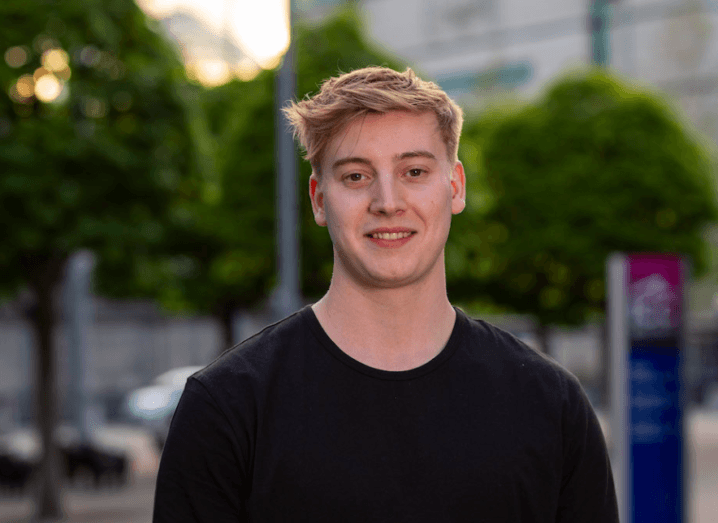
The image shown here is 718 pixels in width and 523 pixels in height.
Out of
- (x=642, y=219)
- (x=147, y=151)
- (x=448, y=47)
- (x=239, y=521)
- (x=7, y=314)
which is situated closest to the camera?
(x=239, y=521)

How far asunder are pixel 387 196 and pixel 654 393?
696 cm

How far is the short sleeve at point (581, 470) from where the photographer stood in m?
2.04

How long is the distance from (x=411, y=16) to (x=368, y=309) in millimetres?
52026

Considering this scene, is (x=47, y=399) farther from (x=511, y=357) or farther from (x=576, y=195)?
(x=511, y=357)

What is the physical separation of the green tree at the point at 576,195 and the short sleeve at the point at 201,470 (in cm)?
1645

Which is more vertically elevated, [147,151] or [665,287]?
[147,151]

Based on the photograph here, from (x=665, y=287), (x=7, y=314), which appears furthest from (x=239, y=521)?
(x=7, y=314)

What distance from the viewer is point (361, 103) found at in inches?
76.7

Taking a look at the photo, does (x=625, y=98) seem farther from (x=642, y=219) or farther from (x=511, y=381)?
(x=511, y=381)

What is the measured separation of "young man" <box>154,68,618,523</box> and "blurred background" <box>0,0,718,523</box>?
7.18ft

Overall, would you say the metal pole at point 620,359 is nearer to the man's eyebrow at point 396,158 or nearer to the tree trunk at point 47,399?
the man's eyebrow at point 396,158

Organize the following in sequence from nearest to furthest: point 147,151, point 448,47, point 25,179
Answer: point 25,179
point 147,151
point 448,47

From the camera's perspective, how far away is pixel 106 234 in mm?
11805

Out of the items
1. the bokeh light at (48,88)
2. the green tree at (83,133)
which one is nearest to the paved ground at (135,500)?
the green tree at (83,133)
